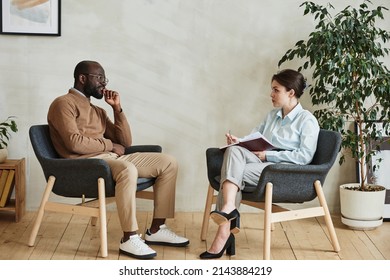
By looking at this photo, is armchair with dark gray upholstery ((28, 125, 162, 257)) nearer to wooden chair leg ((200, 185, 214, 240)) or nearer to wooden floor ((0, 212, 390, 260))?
wooden floor ((0, 212, 390, 260))

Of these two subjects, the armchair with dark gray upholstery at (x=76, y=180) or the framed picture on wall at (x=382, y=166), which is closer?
the armchair with dark gray upholstery at (x=76, y=180)

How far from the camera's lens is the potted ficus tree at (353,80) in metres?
4.76

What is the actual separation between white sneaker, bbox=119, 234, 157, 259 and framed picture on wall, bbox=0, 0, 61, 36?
178 centimetres

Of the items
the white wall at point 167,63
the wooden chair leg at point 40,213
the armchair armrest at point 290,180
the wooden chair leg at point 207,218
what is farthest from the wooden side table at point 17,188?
the armchair armrest at point 290,180

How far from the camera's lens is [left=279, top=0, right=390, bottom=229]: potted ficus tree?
4.76m

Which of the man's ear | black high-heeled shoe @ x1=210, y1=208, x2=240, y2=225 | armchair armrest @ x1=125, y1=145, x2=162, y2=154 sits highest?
the man's ear

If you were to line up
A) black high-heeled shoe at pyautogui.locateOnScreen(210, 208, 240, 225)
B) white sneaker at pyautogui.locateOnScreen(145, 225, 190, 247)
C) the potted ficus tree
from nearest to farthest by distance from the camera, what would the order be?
→ black high-heeled shoe at pyautogui.locateOnScreen(210, 208, 240, 225) < white sneaker at pyautogui.locateOnScreen(145, 225, 190, 247) < the potted ficus tree

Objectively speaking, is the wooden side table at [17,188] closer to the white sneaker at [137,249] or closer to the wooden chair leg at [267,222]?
the white sneaker at [137,249]

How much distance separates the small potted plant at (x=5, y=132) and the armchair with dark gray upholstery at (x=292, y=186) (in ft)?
4.98

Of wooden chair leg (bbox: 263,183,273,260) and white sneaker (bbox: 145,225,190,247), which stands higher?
wooden chair leg (bbox: 263,183,273,260)

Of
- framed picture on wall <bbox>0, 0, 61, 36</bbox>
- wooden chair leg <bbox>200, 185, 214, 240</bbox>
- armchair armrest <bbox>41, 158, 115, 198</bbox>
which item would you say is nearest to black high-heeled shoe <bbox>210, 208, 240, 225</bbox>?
wooden chair leg <bbox>200, 185, 214, 240</bbox>

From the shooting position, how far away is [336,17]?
5215mm

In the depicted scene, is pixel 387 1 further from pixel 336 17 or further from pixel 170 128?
pixel 170 128
